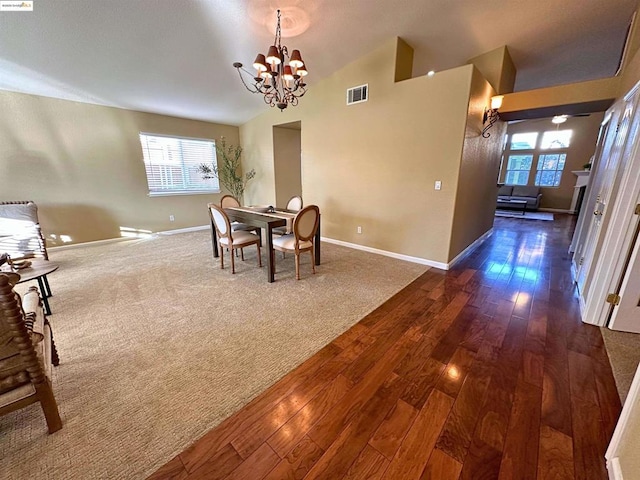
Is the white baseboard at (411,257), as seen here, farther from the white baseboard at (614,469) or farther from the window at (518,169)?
the window at (518,169)

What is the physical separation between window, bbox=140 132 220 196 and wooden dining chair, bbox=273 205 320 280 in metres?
3.62

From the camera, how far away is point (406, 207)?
3809 millimetres

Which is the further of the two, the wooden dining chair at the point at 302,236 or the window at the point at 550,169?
the window at the point at 550,169

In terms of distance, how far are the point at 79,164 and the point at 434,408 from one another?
6.00 m

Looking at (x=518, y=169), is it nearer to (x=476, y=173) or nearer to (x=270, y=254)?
(x=476, y=173)

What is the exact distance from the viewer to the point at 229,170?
6250 mm

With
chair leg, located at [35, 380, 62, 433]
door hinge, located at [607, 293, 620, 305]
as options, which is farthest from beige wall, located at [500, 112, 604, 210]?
chair leg, located at [35, 380, 62, 433]

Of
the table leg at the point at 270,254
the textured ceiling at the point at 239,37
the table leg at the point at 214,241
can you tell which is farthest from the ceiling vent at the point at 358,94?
the table leg at the point at 214,241

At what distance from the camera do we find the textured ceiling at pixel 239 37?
2.68 meters

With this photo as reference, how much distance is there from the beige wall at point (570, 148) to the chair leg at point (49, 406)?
472 inches

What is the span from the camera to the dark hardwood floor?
117cm

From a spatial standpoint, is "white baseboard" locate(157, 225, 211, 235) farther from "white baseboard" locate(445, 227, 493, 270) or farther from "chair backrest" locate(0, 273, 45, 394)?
"white baseboard" locate(445, 227, 493, 270)

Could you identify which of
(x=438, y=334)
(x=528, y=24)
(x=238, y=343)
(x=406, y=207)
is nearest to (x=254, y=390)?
(x=238, y=343)

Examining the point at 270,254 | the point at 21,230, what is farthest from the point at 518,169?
the point at 21,230
